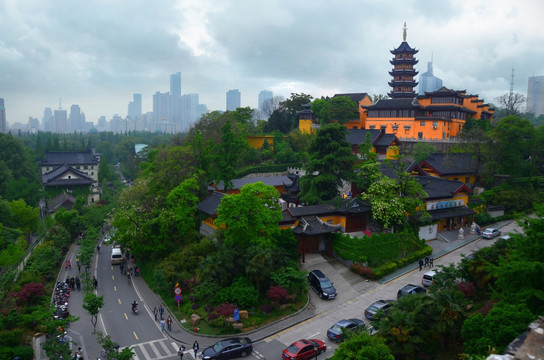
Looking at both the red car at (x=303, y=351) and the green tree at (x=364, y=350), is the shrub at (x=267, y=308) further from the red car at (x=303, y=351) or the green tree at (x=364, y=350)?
the green tree at (x=364, y=350)

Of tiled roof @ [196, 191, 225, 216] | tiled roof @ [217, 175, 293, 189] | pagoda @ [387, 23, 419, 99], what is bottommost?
tiled roof @ [196, 191, 225, 216]

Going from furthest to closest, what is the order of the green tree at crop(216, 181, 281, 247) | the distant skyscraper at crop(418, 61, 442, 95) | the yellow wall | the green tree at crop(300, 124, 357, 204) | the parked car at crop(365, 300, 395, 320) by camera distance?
the distant skyscraper at crop(418, 61, 442, 95), the yellow wall, the green tree at crop(300, 124, 357, 204), the green tree at crop(216, 181, 281, 247), the parked car at crop(365, 300, 395, 320)

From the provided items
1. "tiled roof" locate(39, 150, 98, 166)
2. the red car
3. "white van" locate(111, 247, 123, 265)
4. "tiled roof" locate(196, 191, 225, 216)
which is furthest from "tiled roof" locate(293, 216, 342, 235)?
"tiled roof" locate(39, 150, 98, 166)

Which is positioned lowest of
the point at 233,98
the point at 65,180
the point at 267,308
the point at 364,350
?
the point at 267,308

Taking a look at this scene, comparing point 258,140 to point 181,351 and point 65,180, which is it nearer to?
point 65,180

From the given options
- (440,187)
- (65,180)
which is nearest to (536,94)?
(440,187)

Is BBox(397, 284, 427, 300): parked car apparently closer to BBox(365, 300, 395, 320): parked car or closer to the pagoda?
BBox(365, 300, 395, 320): parked car

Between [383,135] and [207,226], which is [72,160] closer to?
[207,226]
